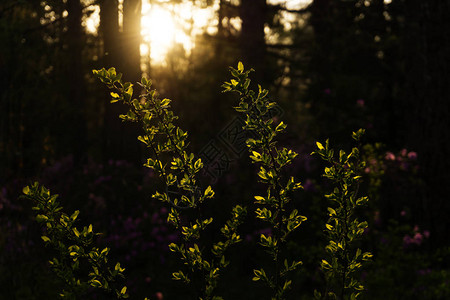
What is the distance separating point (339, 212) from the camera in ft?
10.5

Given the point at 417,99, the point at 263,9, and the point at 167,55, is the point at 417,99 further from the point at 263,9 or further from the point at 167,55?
the point at 167,55

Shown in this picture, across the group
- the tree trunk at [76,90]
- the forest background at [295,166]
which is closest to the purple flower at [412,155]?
the forest background at [295,166]

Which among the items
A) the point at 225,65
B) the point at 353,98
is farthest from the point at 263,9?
the point at 225,65

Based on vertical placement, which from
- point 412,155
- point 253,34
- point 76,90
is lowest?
point 412,155

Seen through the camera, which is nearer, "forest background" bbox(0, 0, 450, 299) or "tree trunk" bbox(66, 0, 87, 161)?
"forest background" bbox(0, 0, 450, 299)

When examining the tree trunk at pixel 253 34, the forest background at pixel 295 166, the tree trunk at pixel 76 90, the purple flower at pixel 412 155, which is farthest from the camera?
the tree trunk at pixel 76 90

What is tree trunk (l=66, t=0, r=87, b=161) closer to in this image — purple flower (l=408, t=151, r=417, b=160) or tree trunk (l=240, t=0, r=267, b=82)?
tree trunk (l=240, t=0, r=267, b=82)

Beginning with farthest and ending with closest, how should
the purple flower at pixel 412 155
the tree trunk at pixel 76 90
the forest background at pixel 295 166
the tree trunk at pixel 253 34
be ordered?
the tree trunk at pixel 76 90, the tree trunk at pixel 253 34, the purple flower at pixel 412 155, the forest background at pixel 295 166

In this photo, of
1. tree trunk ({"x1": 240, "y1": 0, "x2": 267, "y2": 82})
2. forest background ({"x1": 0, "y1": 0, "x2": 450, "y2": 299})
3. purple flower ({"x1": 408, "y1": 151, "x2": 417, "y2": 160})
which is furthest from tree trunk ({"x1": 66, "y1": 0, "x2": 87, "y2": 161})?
purple flower ({"x1": 408, "y1": 151, "x2": 417, "y2": 160})

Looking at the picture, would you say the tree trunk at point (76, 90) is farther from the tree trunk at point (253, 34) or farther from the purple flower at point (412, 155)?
the purple flower at point (412, 155)

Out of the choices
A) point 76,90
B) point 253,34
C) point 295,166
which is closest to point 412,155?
point 253,34

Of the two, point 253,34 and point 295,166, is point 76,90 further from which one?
point 253,34

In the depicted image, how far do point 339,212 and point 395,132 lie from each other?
31.0 feet

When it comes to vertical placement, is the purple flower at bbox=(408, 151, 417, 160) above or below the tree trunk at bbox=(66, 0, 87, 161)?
below
